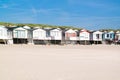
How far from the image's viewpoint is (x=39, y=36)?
2009 inches

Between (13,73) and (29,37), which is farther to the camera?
(29,37)

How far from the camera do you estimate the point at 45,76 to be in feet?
25.8

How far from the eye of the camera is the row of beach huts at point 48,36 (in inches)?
1889

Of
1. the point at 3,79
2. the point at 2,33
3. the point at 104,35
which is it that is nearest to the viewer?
the point at 3,79

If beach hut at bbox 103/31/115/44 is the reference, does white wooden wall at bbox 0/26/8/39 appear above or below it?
above

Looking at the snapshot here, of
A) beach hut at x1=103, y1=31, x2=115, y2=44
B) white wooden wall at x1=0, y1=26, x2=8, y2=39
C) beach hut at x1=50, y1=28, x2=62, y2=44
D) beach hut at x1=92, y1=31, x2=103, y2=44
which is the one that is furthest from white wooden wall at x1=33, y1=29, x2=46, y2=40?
beach hut at x1=103, y1=31, x2=115, y2=44

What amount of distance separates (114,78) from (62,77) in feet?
5.48

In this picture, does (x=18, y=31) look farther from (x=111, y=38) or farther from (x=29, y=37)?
(x=111, y=38)

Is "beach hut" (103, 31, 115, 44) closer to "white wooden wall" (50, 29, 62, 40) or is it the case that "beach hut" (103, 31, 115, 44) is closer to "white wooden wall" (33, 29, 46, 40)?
"white wooden wall" (50, 29, 62, 40)

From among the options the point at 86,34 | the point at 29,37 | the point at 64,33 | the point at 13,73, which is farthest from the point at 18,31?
the point at 13,73

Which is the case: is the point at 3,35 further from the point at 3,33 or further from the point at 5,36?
the point at 3,33

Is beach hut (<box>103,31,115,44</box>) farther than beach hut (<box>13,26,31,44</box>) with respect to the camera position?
Yes

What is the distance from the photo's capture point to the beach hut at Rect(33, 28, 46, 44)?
50291 mm

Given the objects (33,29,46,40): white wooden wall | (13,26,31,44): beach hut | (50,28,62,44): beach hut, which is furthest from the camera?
Answer: (50,28,62,44): beach hut
